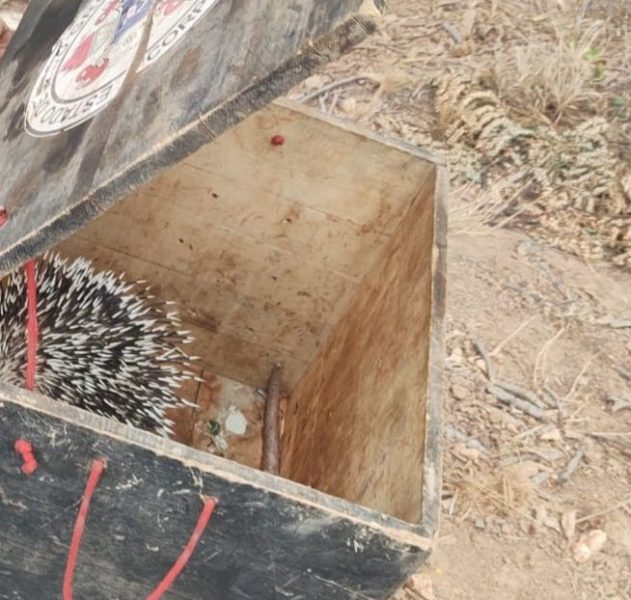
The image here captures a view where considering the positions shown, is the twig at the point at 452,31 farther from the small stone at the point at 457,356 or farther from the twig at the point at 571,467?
the twig at the point at 571,467

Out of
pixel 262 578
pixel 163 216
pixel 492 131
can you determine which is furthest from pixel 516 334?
→ pixel 262 578

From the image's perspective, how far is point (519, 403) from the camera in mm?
3387

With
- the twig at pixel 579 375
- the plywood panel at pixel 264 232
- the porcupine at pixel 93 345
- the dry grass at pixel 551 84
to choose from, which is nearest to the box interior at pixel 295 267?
the plywood panel at pixel 264 232

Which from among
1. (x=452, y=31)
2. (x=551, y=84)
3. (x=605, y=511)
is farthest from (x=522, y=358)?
(x=452, y=31)

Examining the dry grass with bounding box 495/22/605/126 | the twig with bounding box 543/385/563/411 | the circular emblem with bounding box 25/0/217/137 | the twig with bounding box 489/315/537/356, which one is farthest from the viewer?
the dry grass with bounding box 495/22/605/126

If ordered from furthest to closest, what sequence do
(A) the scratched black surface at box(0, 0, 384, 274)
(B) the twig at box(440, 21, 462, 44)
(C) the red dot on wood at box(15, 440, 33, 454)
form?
1. (B) the twig at box(440, 21, 462, 44)
2. (C) the red dot on wood at box(15, 440, 33, 454)
3. (A) the scratched black surface at box(0, 0, 384, 274)

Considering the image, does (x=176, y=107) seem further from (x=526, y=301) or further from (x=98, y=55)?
(x=526, y=301)

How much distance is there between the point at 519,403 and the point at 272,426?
909mm

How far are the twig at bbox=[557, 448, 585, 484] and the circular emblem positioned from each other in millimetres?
1967

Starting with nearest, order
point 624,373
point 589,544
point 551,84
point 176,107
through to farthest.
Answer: point 176,107
point 589,544
point 624,373
point 551,84

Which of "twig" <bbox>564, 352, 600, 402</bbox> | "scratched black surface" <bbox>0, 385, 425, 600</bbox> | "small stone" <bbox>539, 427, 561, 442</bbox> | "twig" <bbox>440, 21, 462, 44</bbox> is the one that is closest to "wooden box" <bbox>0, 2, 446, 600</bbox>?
"scratched black surface" <bbox>0, 385, 425, 600</bbox>

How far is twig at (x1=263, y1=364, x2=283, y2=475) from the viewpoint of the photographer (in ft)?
9.39

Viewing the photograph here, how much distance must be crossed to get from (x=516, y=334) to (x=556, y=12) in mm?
2282

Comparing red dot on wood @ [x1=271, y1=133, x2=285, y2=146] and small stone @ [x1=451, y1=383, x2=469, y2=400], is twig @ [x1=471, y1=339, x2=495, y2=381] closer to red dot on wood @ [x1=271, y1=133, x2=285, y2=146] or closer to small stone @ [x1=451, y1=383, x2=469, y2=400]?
small stone @ [x1=451, y1=383, x2=469, y2=400]
